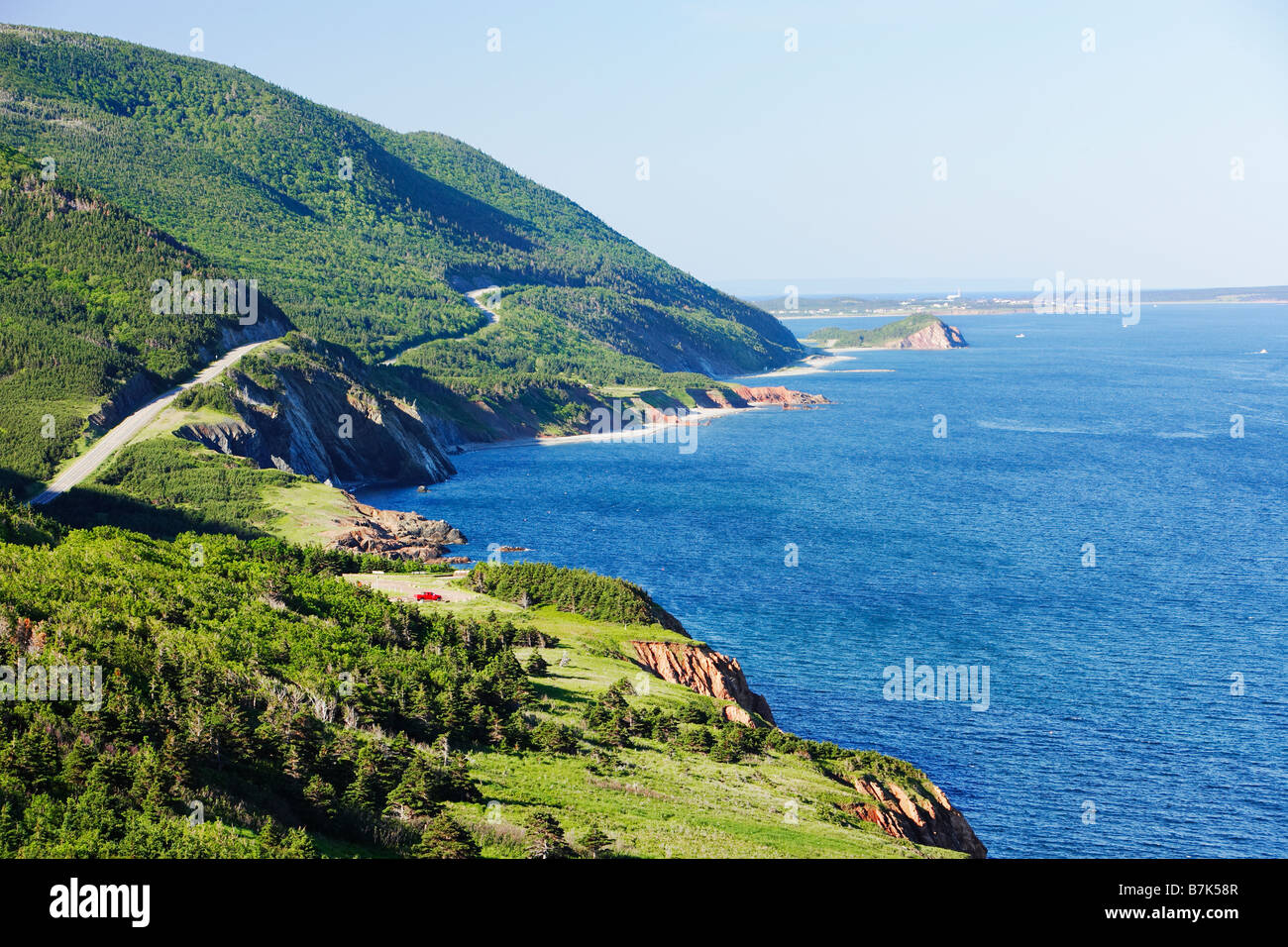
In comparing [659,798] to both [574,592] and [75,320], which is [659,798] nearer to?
[574,592]

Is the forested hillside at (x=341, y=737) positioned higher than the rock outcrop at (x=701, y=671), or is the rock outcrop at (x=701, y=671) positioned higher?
the forested hillside at (x=341, y=737)

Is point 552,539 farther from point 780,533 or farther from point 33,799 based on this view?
point 33,799

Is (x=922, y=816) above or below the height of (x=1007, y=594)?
below

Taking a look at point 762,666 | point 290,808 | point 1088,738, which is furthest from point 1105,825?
point 290,808

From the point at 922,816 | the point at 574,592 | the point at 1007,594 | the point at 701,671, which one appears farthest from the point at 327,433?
the point at 922,816

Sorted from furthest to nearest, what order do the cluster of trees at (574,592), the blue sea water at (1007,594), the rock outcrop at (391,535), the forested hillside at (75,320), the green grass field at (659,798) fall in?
the forested hillside at (75,320)
the rock outcrop at (391,535)
the cluster of trees at (574,592)
the blue sea water at (1007,594)
the green grass field at (659,798)

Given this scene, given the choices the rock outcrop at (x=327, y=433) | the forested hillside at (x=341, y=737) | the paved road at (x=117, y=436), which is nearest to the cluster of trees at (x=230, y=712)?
the forested hillside at (x=341, y=737)

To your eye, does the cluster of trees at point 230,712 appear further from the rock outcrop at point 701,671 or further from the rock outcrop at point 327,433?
the rock outcrop at point 327,433
